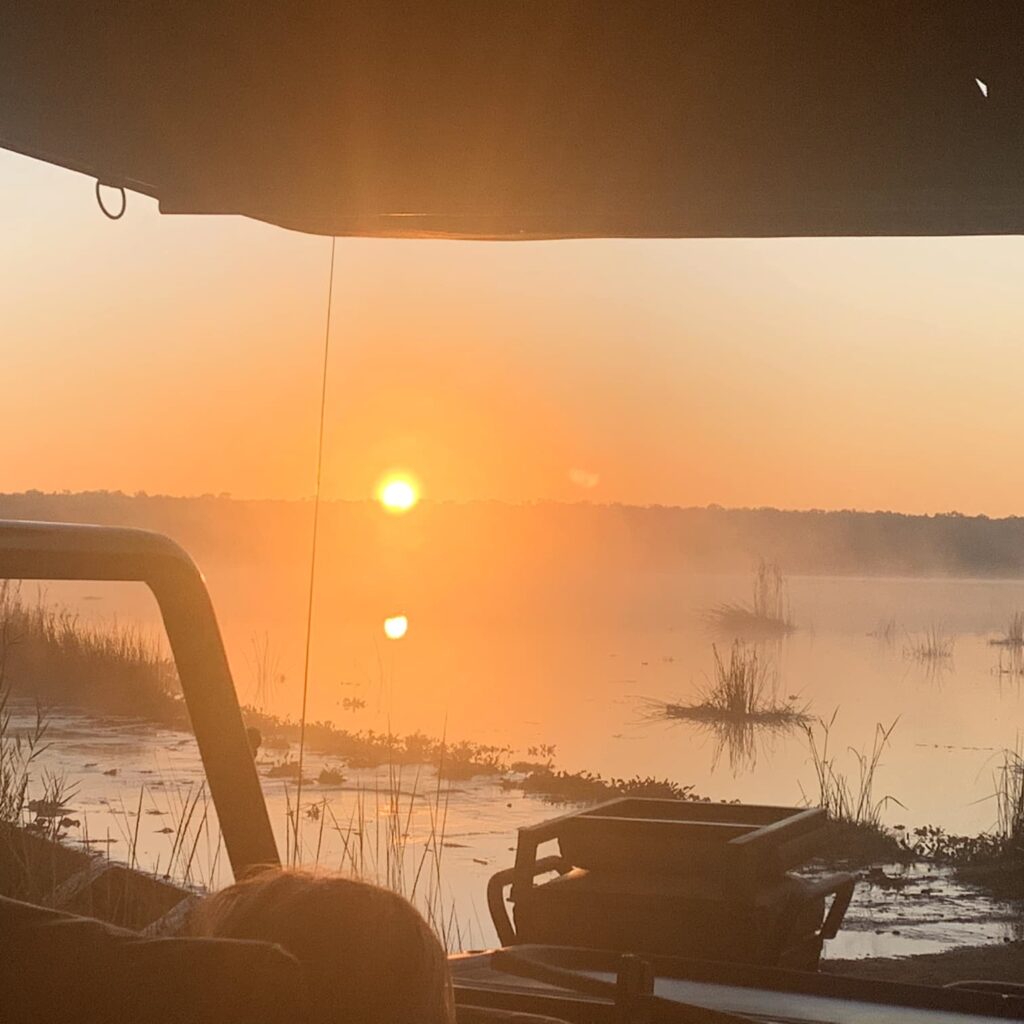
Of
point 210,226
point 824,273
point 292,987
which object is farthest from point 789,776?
point 292,987

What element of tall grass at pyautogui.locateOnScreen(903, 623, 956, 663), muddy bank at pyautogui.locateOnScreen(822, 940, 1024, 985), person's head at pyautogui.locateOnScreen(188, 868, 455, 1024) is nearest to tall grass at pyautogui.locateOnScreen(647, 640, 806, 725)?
muddy bank at pyautogui.locateOnScreen(822, 940, 1024, 985)

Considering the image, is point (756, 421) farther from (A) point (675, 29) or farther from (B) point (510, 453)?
(A) point (675, 29)

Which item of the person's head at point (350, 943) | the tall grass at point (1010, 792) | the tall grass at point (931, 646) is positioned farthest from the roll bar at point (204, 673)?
the tall grass at point (931, 646)

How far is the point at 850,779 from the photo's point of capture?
16.3 ft

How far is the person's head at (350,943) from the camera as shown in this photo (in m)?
0.50

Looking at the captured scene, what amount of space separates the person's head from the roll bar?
81 centimetres

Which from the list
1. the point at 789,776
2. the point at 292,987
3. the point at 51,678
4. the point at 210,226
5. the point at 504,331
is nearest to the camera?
the point at 292,987

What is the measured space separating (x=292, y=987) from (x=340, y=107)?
1586mm

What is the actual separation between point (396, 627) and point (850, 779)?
284cm

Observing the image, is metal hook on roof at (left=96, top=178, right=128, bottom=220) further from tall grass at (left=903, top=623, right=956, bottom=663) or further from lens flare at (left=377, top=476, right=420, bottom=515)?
tall grass at (left=903, top=623, right=956, bottom=663)

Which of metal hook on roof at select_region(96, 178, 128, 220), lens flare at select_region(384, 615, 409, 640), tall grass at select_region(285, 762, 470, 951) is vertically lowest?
tall grass at select_region(285, 762, 470, 951)

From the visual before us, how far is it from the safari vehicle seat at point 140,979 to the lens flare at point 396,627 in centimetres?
602

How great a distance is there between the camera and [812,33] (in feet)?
5.31

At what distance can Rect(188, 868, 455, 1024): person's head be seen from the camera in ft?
1.63
